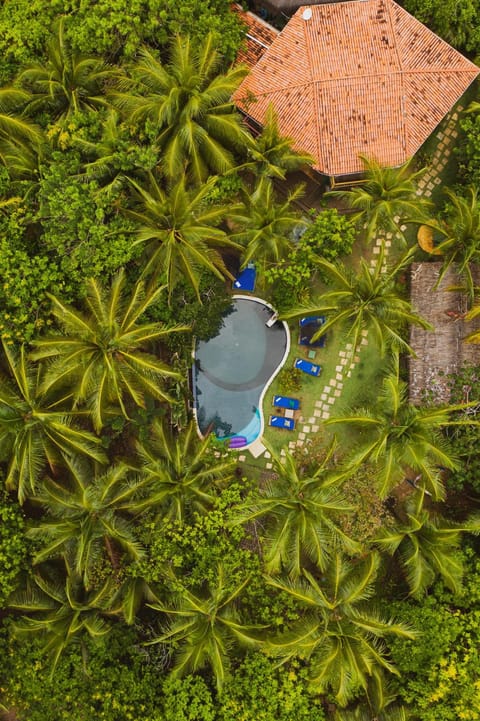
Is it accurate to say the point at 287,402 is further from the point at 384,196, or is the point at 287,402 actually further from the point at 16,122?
the point at 16,122

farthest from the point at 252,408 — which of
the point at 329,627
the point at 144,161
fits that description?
the point at 144,161

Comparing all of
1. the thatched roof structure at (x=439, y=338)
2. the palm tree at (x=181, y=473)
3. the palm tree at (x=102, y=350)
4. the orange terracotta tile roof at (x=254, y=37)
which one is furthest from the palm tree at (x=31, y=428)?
the orange terracotta tile roof at (x=254, y=37)

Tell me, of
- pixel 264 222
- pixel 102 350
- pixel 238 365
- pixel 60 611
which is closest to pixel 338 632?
pixel 60 611

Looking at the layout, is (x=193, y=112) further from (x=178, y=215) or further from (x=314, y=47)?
(x=314, y=47)

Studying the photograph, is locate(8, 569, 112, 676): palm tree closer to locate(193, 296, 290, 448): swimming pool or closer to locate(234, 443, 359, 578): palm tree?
locate(234, 443, 359, 578): palm tree

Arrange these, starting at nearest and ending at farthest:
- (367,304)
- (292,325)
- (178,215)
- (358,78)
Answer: (178,215), (367,304), (358,78), (292,325)

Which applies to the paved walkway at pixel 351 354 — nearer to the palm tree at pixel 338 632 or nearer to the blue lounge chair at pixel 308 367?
the blue lounge chair at pixel 308 367

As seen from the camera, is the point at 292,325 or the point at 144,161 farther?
the point at 292,325
